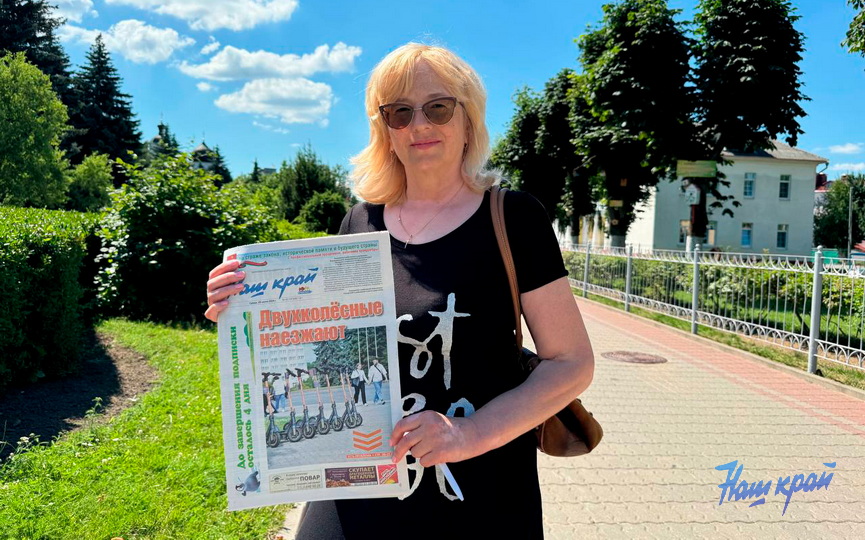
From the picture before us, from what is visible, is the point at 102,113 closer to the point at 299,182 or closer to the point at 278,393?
the point at 299,182

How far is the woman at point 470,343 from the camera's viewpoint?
1.43 m

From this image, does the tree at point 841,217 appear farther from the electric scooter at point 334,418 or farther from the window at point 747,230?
the electric scooter at point 334,418

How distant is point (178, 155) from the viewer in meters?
10.4

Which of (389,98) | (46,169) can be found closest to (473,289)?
(389,98)

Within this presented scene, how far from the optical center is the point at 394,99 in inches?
65.1

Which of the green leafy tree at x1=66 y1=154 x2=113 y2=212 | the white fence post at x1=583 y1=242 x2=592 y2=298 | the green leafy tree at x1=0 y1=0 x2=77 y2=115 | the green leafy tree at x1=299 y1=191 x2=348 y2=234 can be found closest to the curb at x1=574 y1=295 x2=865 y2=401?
the white fence post at x1=583 y1=242 x2=592 y2=298

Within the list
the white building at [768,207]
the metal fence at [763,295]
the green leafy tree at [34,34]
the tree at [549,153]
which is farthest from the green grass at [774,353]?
the green leafy tree at [34,34]

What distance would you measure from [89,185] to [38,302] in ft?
134

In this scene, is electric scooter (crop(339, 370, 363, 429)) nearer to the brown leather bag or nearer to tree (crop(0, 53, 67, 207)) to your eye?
the brown leather bag

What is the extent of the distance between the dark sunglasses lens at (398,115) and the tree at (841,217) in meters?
57.3

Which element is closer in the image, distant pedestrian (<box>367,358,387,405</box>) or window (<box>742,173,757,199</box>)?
distant pedestrian (<box>367,358,387,405</box>)

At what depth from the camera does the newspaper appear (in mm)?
1350

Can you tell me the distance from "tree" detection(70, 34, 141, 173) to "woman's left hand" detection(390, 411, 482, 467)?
52379 mm

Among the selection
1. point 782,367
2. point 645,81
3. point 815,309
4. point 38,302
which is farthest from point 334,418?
point 645,81
